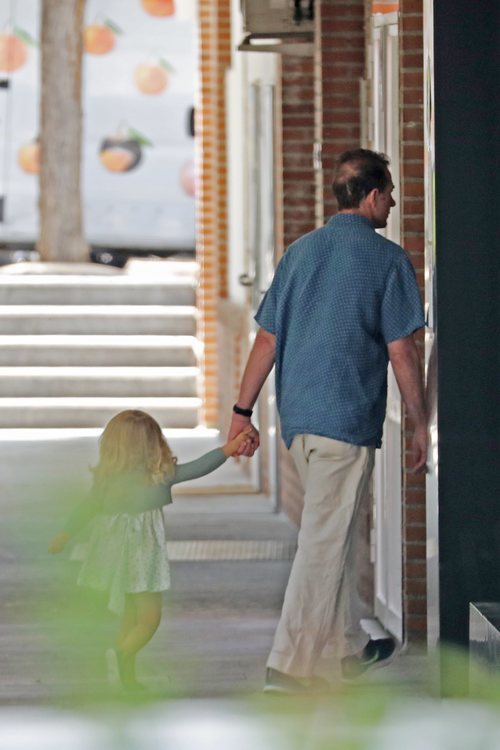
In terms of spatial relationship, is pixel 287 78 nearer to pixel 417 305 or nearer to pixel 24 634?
pixel 24 634

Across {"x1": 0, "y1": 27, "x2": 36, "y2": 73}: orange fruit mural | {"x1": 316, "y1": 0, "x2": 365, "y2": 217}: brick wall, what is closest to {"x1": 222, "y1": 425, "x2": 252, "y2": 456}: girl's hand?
{"x1": 316, "y1": 0, "x2": 365, "y2": 217}: brick wall

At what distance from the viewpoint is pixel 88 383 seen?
49.9ft

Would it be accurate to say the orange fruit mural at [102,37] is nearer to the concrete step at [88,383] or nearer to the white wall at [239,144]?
the concrete step at [88,383]

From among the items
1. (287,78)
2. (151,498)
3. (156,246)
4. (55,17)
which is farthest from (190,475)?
(156,246)

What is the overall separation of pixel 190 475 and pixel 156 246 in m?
19.8

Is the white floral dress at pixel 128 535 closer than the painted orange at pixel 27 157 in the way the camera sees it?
Yes

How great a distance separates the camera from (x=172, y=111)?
83.1 feet

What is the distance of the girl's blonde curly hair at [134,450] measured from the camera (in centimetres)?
518

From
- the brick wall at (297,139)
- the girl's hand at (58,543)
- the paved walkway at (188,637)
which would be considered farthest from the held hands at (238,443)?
the brick wall at (297,139)

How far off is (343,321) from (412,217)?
3.22 ft

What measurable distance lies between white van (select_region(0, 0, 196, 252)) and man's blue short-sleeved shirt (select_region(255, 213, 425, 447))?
64.9ft

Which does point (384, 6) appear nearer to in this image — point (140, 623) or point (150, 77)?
point (140, 623)

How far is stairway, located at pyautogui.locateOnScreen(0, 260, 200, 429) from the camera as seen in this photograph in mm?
14844

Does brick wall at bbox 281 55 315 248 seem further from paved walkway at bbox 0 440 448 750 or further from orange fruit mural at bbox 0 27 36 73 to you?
orange fruit mural at bbox 0 27 36 73
